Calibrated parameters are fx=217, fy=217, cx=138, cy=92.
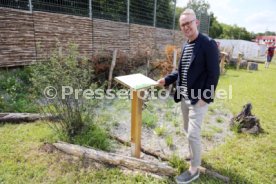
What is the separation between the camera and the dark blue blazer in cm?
208

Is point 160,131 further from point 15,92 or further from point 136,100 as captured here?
→ point 15,92

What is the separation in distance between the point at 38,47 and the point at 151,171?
5.01m

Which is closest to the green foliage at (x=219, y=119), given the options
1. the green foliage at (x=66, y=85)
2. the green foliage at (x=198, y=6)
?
the green foliage at (x=66, y=85)

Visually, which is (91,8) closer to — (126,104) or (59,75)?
(126,104)

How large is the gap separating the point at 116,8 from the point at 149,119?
6.13m

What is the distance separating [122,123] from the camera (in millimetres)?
3896

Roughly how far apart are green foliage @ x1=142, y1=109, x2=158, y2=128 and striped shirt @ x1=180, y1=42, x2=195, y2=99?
5.15 ft

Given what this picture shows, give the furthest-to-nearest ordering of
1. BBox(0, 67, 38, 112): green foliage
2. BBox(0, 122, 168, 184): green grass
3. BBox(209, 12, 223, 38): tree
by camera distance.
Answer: BBox(209, 12, 223, 38): tree < BBox(0, 67, 38, 112): green foliage < BBox(0, 122, 168, 184): green grass

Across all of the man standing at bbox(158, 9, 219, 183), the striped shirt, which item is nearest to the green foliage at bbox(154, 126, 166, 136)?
the man standing at bbox(158, 9, 219, 183)

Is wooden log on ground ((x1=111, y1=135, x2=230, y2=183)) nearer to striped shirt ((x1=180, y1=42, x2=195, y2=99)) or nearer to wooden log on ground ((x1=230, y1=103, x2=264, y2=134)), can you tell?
striped shirt ((x1=180, y1=42, x2=195, y2=99))

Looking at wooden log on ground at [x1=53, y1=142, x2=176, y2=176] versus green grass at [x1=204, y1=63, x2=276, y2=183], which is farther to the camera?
green grass at [x1=204, y1=63, x2=276, y2=183]

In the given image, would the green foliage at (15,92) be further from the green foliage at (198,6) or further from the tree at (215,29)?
the tree at (215,29)

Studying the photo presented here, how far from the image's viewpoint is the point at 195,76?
219 centimetres

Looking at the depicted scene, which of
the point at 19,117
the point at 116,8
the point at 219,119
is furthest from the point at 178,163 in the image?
the point at 116,8
